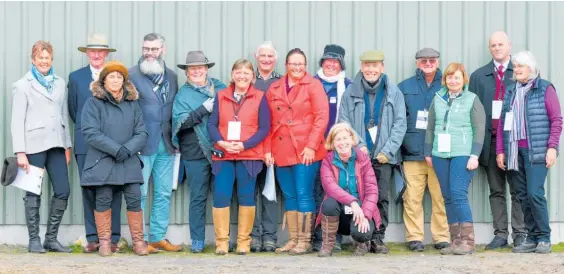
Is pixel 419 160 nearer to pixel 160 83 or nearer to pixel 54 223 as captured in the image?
pixel 160 83

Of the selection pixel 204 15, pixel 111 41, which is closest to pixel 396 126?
pixel 204 15

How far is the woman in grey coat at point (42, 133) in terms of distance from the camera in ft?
29.5

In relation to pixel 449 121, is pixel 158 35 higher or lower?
higher

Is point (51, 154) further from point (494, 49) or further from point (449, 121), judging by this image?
point (494, 49)

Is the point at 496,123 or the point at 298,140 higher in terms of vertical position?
the point at 496,123

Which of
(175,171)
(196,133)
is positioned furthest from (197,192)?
(196,133)

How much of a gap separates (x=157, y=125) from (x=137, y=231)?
3.31 feet

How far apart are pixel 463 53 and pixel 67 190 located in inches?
159

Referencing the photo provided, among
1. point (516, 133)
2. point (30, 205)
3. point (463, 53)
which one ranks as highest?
point (463, 53)

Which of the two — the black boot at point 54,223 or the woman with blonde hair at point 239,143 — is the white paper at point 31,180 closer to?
the black boot at point 54,223

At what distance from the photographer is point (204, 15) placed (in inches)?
380

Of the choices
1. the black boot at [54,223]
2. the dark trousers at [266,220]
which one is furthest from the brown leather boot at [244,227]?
the black boot at [54,223]

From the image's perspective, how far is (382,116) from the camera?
29.8ft

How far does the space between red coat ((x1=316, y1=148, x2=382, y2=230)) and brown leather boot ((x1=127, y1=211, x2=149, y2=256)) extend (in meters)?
1.70
